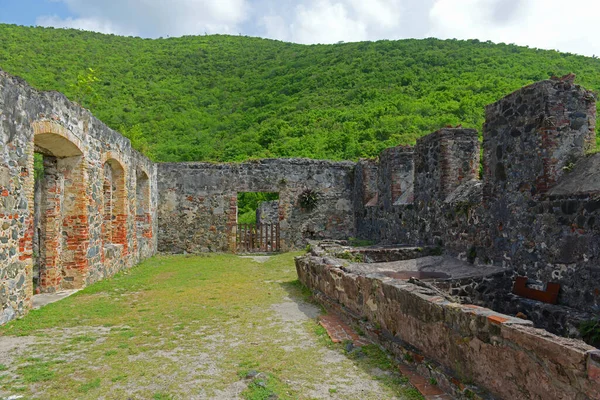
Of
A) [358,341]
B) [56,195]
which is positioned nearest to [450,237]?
[358,341]

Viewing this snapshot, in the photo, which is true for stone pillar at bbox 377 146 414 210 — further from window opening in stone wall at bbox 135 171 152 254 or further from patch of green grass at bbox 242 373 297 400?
patch of green grass at bbox 242 373 297 400

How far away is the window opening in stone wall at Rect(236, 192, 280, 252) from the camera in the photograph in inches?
656

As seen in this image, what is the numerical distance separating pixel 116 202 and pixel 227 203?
4832 millimetres

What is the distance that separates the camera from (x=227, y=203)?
16.3 m

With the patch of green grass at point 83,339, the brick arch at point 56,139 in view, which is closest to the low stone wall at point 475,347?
the patch of green grass at point 83,339

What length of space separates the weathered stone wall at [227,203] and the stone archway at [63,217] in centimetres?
711

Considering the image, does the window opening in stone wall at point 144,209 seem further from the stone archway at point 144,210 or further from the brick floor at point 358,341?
the brick floor at point 358,341

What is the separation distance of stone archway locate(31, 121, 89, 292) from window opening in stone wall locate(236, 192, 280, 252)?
7631mm

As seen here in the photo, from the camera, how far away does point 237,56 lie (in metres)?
47.4

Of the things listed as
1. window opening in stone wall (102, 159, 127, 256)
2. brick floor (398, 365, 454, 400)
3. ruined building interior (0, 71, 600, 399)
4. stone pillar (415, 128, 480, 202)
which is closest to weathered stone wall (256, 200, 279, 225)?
ruined building interior (0, 71, 600, 399)

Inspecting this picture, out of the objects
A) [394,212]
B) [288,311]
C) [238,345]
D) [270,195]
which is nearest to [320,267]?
[288,311]

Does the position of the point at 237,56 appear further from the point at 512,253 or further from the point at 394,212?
the point at 512,253

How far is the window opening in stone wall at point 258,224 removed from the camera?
1667 centimetres

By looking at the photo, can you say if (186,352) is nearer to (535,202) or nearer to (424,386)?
(424,386)
